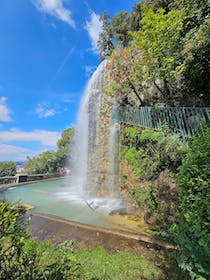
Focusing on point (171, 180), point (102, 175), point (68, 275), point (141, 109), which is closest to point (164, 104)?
point (141, 109)

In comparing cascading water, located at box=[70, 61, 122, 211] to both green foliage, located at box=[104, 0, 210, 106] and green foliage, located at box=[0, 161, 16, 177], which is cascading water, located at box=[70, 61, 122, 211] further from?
green foliage, located at box=[0, 161, 16, 177]

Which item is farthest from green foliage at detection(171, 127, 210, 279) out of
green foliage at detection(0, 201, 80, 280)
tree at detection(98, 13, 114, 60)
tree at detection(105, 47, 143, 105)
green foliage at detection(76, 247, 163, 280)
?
tree at detection(98, 13, 114, 60)

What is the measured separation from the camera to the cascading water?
897cm

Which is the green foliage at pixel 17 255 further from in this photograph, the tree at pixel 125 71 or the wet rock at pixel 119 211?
the tree at pixel 125 71

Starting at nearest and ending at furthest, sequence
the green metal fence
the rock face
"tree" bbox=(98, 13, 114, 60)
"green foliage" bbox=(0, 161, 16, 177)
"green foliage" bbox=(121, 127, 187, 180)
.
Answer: "green foliage" bbox=(121, 127, 187, 180) < the green metal fence < the rock face < "tree" bbox=(98, 13, 114, 60) < "green foliage" bbox=(0, 161, 16, 177)

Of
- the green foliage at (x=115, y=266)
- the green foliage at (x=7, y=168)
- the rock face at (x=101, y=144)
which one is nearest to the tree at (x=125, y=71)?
the rock face at (x=101, y=144)

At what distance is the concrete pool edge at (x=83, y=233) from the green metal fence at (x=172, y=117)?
9.18ft

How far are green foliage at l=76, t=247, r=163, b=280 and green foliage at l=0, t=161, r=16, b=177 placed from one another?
1917cm

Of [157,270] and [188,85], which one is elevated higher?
[188,85]

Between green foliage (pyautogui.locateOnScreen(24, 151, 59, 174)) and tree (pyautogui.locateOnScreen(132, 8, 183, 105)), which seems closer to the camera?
tree (pyautogui.locateOnScreen(132, 8, 183, 105))

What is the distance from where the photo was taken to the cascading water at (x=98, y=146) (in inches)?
353

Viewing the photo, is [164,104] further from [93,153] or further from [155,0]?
[155,0]

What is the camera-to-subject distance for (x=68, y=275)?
2.46 metres

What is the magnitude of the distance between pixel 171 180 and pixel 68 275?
3820 millimetres
